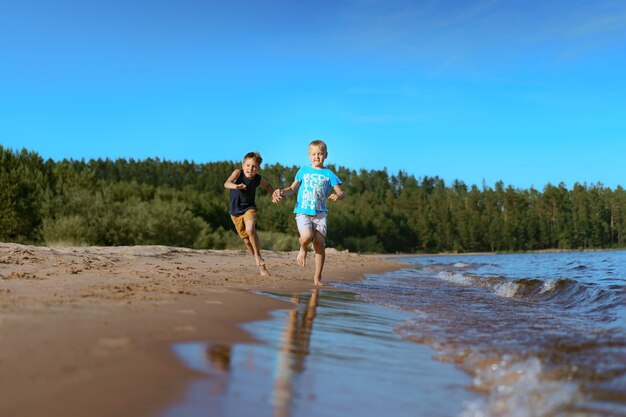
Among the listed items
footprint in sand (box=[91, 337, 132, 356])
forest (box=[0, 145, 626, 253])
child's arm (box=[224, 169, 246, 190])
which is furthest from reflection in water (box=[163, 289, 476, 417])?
forest (box=[0, 145, 626, 253])

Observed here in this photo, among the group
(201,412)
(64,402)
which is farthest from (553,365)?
(64,402)

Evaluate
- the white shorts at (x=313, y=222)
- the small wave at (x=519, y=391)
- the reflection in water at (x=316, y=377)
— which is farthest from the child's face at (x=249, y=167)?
the small wave at (x=519, y=391)

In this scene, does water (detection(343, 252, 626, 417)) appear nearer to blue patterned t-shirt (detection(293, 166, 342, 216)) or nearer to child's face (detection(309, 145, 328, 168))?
blue patterned t-shirt (detection(293, 166, 342, 216))

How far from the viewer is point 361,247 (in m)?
80.6

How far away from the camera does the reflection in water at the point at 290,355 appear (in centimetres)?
197

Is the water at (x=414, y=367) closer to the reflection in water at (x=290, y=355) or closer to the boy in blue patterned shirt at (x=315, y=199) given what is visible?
the reflection in water at (x=290, y=355)

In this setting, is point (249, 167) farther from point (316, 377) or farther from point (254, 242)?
point (316, 377)

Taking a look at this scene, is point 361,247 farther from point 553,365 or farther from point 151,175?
point 553,365

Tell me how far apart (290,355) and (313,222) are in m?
5.21

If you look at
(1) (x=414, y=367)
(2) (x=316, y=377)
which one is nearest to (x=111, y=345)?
(2) (x=316, y=377)

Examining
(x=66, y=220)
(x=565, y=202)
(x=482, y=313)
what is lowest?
(x=482, y=313)

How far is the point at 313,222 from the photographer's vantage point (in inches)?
311

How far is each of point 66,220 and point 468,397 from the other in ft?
78.0

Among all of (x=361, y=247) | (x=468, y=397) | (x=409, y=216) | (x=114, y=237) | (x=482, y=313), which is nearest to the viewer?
(x=468, y=397)
